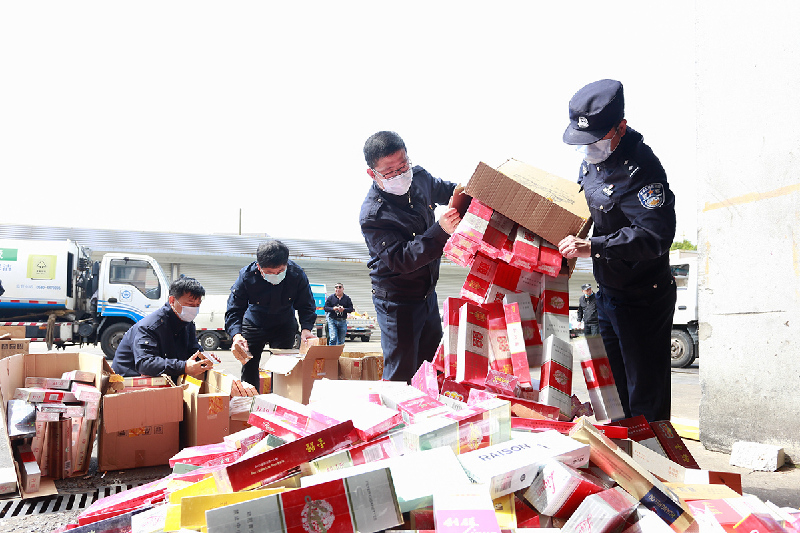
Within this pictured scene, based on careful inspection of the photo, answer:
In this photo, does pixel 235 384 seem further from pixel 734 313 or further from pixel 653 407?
pixel 734 313

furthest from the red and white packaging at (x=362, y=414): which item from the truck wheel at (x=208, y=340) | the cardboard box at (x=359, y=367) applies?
the truck wheel at (x=208, y=340)

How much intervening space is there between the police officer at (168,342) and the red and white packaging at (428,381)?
88.9 inches

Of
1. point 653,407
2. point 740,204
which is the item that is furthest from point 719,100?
point 653,407

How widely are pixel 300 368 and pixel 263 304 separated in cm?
82

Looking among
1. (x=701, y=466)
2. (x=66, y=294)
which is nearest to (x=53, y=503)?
(x=701, y=466)

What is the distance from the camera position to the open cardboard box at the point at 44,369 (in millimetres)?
3629

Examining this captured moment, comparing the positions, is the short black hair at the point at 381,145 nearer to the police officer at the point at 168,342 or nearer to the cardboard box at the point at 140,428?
the police officer at the point at 168,342

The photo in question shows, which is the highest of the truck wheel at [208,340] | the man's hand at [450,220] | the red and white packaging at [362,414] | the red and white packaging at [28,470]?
the man's hand at [450,220]

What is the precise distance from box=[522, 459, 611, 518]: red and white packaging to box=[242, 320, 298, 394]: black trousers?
11.7ft

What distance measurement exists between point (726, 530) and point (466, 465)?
31.4 inches

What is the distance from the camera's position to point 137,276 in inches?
514

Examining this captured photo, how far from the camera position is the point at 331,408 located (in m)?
2.30

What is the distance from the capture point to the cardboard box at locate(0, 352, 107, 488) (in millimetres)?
3723

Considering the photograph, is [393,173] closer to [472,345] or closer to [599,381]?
[472,345]
